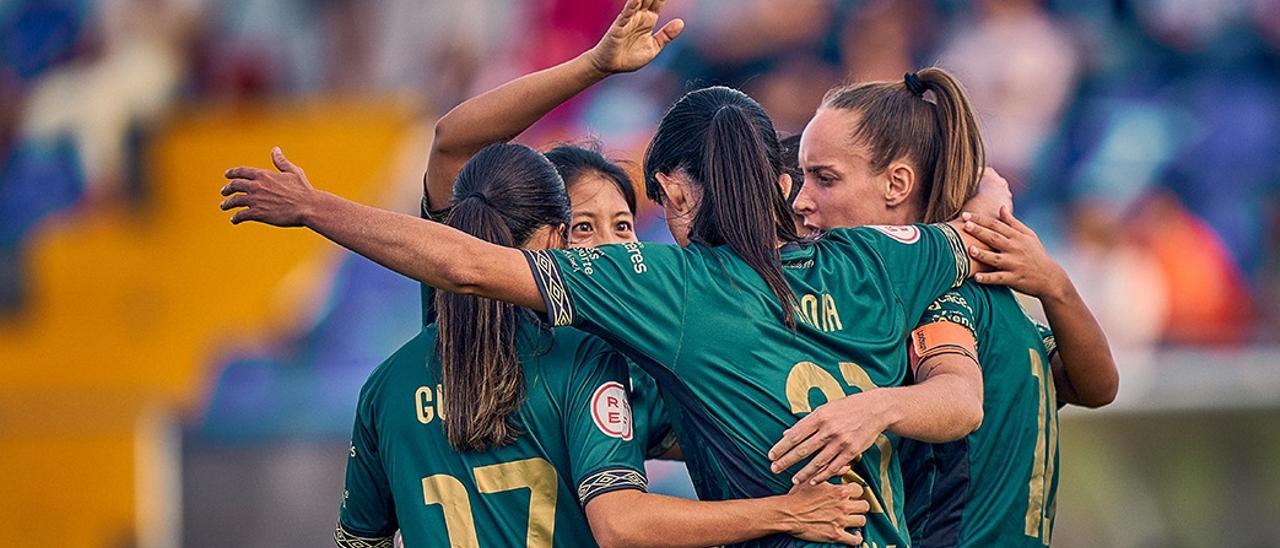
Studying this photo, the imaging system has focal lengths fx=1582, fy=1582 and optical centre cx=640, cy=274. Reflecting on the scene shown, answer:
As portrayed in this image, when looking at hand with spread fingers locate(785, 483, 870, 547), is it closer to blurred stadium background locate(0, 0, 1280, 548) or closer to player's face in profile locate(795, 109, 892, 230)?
player's face in profile locate(795, 109, 892, 230)

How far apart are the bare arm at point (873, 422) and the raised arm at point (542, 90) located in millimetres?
846

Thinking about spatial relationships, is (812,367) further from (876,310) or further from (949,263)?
(949,263)

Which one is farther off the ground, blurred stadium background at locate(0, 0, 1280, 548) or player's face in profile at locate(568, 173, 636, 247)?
blurred stadium background at locate(0, 0, 1280, 548)

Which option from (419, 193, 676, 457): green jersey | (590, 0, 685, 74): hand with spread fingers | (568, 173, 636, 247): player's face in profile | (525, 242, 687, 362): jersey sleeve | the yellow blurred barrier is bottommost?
(419, 193, 676, 457): green jersey

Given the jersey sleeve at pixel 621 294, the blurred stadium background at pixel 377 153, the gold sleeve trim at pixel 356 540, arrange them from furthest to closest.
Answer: the blurred stadium background at pixel 377 153
the gold sleeve trim at pixel 356 540
the jersey sleeve at pixel 621 294

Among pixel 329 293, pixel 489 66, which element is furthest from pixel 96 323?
pixel 489 66

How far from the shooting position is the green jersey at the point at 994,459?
10.3 feet

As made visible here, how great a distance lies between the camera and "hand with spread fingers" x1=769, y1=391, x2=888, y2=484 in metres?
2.62

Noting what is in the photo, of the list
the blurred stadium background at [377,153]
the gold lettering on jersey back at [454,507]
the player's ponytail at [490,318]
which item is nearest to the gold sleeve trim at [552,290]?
the player's ponytail at [490,318]

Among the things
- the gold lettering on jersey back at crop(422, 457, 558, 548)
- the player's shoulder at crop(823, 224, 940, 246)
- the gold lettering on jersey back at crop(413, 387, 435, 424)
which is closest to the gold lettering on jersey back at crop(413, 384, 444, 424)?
the gold lettering on jersey back at crop(413, 387, 435, 424)

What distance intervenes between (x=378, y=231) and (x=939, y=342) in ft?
3.54

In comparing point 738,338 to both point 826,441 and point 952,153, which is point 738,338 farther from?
point 952,153

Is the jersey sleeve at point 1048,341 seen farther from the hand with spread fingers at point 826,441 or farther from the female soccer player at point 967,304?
the hand with spread fingers at point 826,441

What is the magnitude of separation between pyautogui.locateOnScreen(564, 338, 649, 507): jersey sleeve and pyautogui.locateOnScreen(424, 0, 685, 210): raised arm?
1.71 feet
